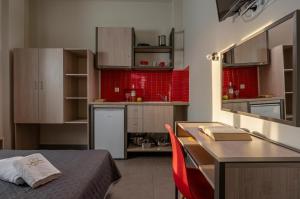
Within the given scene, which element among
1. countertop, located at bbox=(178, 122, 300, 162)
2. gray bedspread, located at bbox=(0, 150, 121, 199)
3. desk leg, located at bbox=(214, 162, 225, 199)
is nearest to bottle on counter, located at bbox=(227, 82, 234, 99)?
countertop, located at bbox=(178, 122, 300, 162)

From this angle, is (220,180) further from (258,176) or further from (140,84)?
(140,84)

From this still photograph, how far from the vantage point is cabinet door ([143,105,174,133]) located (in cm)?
401

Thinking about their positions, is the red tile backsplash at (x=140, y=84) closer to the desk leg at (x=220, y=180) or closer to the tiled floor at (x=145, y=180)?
the tiled floor at (x=145, y=180)

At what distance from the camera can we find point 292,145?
120cm

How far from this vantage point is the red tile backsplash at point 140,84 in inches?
181

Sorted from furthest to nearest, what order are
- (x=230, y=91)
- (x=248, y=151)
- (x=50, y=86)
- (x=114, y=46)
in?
(x=114, y=46), (x=50, y=86), (x=230, y=91), (x=248, y=151)

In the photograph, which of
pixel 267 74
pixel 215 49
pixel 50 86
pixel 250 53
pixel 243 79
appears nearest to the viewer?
pixel 267 74

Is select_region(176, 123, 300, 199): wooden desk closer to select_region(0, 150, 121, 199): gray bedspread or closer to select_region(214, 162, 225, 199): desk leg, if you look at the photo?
select_region(214, 162, 225, 199): desk leg

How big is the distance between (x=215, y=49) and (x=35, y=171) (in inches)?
77.5

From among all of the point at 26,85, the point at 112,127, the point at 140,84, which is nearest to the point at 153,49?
the point at 140,84

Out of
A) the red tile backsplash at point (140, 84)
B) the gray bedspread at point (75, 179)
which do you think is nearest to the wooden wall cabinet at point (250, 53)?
the gray bedspread at point (75, 179)

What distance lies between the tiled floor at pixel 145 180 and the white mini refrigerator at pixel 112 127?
232 millimetres

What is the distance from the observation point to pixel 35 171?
152cm

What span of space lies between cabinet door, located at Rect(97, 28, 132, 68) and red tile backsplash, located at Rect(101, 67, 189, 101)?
1.37 ft
